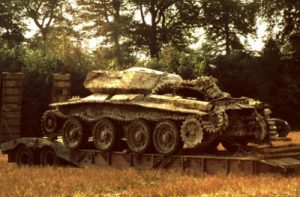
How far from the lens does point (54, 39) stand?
170 ft

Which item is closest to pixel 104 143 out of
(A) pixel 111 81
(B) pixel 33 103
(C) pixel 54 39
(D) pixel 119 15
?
(A) pixel 111 81

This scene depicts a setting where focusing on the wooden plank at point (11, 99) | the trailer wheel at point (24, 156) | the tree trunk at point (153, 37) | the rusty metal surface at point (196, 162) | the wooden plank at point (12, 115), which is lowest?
the trailer wheel at point (24, 156)

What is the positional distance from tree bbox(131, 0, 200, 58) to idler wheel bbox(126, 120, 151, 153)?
1486 inches

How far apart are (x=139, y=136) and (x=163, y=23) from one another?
41.3 m

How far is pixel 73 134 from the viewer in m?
20.1

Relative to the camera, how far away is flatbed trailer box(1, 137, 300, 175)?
15.4 metres

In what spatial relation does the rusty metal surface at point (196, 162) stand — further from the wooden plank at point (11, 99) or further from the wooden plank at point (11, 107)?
the wooden plank at point (11, 99)

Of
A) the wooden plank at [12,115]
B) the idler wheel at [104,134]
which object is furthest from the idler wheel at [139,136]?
the wooden plank at [12,115]

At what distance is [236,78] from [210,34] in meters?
18.3

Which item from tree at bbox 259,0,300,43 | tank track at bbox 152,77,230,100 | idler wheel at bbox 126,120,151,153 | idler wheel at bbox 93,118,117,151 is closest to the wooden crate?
idler wheel at bbox 93,118,117,151

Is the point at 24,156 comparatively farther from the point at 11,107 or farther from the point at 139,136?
the point at 139,136

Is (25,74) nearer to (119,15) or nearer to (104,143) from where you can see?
(104,143)

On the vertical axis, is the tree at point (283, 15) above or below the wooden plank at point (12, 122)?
above

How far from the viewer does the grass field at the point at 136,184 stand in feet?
41.5
